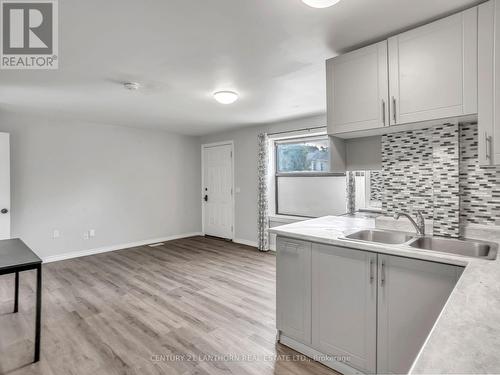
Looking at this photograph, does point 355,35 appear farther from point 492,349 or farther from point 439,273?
point 492,349

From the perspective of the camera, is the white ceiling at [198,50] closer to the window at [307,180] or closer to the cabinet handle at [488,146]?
the cabinet handle at [488,146]

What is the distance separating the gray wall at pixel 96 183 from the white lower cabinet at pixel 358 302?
4073 millimetres

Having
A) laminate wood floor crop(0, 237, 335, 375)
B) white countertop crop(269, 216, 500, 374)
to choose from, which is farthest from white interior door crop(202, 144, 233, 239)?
white countertop crop(269, 216, 500, 374)

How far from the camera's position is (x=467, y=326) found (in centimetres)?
84

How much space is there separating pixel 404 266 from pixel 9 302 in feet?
12.8

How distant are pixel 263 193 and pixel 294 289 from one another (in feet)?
9.84

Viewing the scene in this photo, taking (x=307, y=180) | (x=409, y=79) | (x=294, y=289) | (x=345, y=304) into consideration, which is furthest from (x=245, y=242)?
(x=409, y=79)

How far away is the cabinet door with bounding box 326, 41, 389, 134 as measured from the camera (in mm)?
2012

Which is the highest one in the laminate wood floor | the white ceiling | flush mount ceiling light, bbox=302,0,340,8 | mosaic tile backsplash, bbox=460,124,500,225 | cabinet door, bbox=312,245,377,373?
the white ceiling

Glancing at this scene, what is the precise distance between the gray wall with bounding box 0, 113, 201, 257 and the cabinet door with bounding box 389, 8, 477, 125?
4.82 meters

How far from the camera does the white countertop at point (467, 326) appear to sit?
677mm

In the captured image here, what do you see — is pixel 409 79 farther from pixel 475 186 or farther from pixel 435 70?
pixel 475 186

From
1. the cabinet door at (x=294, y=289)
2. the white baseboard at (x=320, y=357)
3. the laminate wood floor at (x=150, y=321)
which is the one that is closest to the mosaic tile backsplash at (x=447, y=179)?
the cabinet door at (x=294, y=289)

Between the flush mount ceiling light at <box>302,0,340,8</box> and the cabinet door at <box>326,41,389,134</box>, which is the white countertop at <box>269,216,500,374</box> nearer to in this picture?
the cabinet door at <box>326,41,389,134</box>
